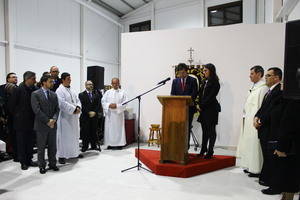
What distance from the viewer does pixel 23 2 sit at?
7.12 meters

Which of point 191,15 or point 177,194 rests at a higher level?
point 191,15

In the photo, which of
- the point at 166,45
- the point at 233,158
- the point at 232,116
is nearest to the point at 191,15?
the point at 166,45

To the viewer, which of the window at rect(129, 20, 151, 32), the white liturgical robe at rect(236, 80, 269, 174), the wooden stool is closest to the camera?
the white liturgical robe at rect(236, 80, 269, 174)

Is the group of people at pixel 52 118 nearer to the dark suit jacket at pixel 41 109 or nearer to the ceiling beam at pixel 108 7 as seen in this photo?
the dark suit jacket at pixel 41 109

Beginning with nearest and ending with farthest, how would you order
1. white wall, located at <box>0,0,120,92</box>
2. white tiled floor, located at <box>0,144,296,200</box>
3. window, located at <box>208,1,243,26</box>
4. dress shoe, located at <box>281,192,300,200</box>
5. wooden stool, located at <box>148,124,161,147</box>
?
dress shoe, located at <box>281,192,300,200</box> → white tiled floor, located at <box>0,144,296,200</box> → wooden stool, located at <box>148,124,161,147</box> → white wall, located at <box>0,0,120,92</box> → window, located at <box>208,1,243,26</box>

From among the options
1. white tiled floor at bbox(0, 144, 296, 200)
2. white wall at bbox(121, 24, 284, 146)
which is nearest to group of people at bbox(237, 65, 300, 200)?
white tiled floor at bbox(0, 144, 296, 200)

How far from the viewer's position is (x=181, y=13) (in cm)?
998

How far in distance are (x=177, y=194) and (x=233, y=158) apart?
5.71 feet

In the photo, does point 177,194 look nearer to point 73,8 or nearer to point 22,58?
point 22,58

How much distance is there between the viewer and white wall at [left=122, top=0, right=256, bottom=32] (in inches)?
320

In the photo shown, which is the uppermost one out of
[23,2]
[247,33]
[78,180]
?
[23,2]

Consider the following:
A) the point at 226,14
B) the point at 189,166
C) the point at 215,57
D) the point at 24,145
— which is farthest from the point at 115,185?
the point at 226,14

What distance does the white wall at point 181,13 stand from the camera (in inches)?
320

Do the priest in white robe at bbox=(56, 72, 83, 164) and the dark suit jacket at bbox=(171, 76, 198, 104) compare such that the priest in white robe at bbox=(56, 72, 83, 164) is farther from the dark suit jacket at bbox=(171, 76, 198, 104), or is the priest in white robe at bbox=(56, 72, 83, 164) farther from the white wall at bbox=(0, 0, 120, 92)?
the white wall at bbox=(0, 0, 120, 92)
